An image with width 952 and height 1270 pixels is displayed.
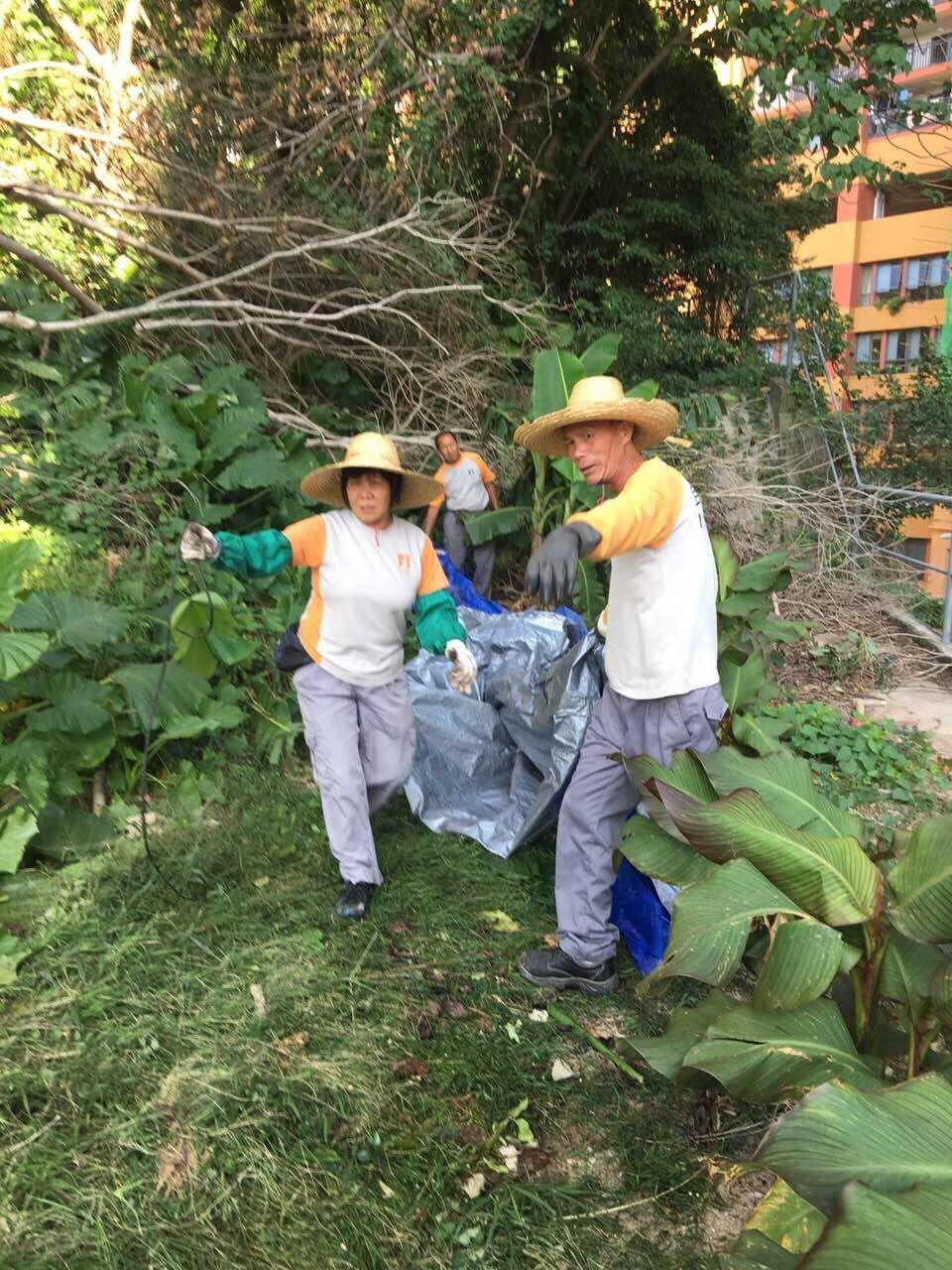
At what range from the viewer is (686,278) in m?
11.9

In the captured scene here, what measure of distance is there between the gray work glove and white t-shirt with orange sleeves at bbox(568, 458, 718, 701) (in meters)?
0.39

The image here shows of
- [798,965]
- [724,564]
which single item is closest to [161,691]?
[724,564]

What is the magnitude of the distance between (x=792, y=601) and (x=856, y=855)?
5139 mm

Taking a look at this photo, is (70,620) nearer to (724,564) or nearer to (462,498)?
(724,564)

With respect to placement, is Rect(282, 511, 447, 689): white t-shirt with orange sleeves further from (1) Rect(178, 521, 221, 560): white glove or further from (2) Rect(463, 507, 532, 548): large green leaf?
(2) Rect(463, 507, 532, 548): large green leaf

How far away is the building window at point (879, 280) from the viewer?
2494cm

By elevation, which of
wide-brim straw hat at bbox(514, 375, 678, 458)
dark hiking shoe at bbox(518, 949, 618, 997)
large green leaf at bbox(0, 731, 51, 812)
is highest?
wide-brim straw hat at bbox(514, 375, 678, 458)

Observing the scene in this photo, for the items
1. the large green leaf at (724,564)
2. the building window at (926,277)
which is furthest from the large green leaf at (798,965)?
the building window at (926,277)

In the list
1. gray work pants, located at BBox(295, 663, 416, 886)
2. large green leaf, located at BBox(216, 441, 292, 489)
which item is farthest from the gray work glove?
large green leaf, located at BBox(216, 441, 292, 489)

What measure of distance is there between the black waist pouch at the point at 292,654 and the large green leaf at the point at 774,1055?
1.97 metres

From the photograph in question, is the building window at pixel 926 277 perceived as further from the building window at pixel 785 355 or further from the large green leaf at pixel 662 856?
the large green leaf at pixel 662 856

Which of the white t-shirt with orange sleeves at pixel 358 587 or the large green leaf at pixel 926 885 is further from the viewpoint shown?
the white t-shirt with orange sleeves at pixel 358 587

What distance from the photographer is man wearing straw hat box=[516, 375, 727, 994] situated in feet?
7.95

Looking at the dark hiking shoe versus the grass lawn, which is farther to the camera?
the dark hiking shoe
